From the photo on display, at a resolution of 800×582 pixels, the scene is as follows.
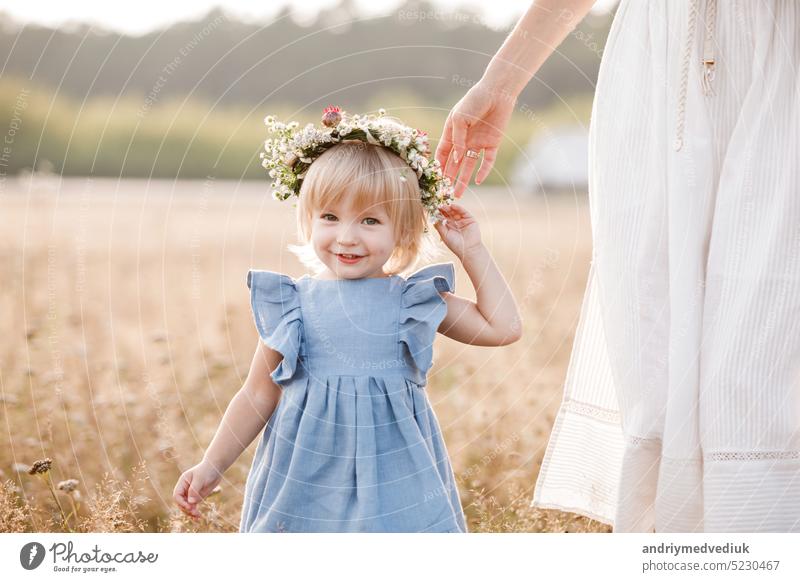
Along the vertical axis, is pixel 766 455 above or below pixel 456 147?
below

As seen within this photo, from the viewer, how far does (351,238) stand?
2320 millimetres

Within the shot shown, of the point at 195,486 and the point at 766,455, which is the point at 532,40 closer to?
the point at 766,455

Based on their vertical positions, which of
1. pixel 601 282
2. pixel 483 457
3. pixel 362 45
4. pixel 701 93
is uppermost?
pixel 362 45

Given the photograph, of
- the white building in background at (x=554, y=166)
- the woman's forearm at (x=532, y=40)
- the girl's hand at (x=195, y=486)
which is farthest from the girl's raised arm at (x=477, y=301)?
the white building in background at (x=554, y=166)

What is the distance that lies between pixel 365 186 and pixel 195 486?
85 centimetres

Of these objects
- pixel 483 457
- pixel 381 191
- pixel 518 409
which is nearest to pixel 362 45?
pixel 518 409

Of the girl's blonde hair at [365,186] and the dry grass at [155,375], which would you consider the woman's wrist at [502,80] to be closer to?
the girl's blonde hair at [365,186]

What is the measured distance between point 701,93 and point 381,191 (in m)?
0.78

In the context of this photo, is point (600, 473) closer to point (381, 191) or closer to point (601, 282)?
point (601, 282)

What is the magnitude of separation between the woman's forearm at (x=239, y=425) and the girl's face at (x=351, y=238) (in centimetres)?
38

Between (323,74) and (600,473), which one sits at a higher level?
(323,74)

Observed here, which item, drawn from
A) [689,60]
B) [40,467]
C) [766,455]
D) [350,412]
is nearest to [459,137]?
[689,60]

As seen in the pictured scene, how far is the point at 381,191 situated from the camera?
2.34m

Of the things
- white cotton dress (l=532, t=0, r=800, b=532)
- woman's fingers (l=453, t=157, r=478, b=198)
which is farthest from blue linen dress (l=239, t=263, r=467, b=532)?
white cotton dress (l=532, t=0, r=800, b=532)
